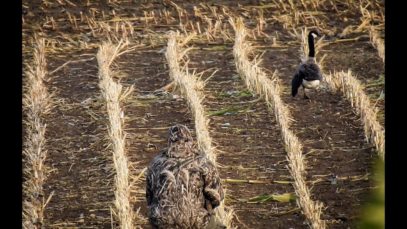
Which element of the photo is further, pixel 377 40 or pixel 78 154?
pixel 377 40

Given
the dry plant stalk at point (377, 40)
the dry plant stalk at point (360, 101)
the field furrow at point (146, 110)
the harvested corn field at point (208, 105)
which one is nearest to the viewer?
the harvested corn field at point (208, 105)

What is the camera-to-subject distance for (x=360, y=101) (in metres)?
10.3

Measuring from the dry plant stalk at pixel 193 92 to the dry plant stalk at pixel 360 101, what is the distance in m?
1.70

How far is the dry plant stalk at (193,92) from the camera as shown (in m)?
7.40

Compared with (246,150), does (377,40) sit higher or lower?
higher

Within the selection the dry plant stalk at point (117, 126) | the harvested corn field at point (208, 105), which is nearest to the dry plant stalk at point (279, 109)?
the harvested corn field at point (208, 105)

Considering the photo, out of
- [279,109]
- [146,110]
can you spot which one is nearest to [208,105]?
[146,110]

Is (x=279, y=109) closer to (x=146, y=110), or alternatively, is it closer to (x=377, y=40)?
(x=146, y=110)

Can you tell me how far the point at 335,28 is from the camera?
14305 mm

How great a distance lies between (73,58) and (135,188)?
5589 mm

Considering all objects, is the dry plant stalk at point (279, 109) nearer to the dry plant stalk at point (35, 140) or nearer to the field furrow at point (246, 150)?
the field furrow at point (246, 150)

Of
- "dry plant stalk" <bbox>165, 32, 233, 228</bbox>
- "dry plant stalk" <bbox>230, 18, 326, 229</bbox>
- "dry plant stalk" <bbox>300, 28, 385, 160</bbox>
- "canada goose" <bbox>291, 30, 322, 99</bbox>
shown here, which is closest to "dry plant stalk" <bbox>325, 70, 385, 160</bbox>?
"dry plant stalk" <bbox>300, 28, 385, 160</bbox>

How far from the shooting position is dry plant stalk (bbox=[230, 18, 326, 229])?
7.25 meters

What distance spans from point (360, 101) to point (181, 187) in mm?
5059
